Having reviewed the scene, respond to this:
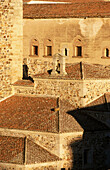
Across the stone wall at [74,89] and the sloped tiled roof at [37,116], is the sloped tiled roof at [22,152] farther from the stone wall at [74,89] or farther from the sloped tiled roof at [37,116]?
the stone wall at [74,89]

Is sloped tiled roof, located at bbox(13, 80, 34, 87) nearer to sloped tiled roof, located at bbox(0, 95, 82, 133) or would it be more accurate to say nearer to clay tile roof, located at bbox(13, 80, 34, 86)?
clay tile roof, located at bbox(13, 80, 34, 86)

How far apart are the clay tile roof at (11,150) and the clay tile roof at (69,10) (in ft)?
34.2

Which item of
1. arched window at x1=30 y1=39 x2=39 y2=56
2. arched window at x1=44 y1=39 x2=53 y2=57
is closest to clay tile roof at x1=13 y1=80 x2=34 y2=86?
arched window at x1=44 y1=39 x2=53 y2=57

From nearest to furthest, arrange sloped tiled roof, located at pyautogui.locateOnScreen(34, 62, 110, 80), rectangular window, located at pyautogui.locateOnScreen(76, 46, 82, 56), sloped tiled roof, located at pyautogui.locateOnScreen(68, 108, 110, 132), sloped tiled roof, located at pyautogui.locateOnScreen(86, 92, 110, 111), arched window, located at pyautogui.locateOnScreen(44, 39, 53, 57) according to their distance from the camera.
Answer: sloped tiled roof, located at pyautogui.locateOnScreen(68, 108, 110, 132)
sloped tiled roof, located at pyautogui.locateOnScreen(86, 92, 110, 111)
sloped tiled roof, located at pyautogui.locateOnScreen(34, 62, 110, 80)
rectangular window, located at pyautogui.locateOnScreen(76, 46, 82, 56)
arched window, located at pyautogui.locateOnScreen(44, 39, 53, 57)

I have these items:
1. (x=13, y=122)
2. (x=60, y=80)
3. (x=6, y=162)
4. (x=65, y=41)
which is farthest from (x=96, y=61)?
(x=6, y=162)

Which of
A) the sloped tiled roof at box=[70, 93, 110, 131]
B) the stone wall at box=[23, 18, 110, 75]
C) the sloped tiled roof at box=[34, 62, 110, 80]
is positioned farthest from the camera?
the stone wall at box=[23, 18, 110, 75]

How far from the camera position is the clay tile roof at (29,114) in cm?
2844

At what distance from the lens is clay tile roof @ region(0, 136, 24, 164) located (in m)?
27.1

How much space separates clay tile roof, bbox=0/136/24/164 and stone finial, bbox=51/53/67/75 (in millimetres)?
4161

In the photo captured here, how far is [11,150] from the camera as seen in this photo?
27609 mm

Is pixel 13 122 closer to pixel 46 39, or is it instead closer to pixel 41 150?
pixel 41 150

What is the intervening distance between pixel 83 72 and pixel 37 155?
5190 millimetres

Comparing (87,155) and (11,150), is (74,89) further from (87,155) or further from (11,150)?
(11,150)

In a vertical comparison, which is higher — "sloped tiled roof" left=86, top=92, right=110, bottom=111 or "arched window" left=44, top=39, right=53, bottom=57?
"arched window" left=44, top=39, right=53, bottom=57
